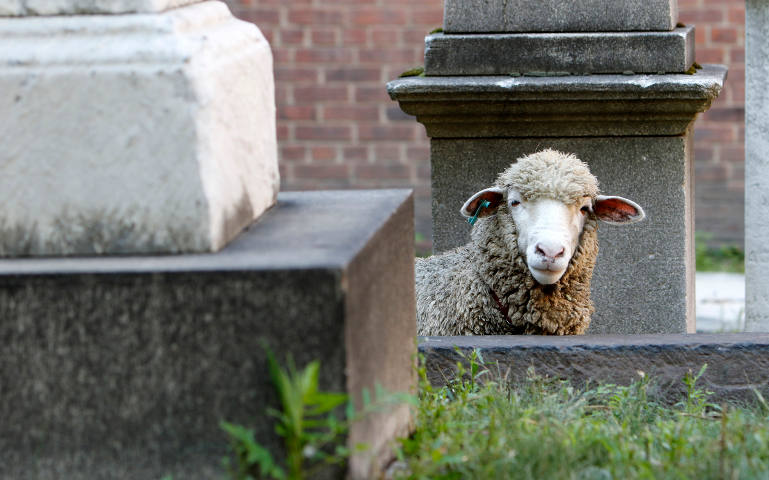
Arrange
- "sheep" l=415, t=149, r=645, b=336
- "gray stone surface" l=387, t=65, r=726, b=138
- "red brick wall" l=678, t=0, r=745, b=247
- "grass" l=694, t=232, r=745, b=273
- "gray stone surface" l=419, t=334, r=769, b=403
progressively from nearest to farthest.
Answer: "gray stone surface" l=419, t=334, r=769, b=403 → "sheep" l=415, t=149, r=645, b=336 → "gray stone surface" l=387, t=65, r=726, b=138 → "red brick wall" l=678, t=0, r=745, b=247 → "grass" l=694, t=232, r=745, b=273

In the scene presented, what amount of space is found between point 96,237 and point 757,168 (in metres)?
2.72

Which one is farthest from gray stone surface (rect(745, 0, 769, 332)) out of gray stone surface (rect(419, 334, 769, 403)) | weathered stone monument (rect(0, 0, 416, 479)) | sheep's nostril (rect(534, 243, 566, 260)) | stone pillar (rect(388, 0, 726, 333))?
weathered stone monument (rect(0, 0, 416, 479))

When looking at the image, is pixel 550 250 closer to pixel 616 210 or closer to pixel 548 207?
pixel 548 207

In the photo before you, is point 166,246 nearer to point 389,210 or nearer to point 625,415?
point 389,210

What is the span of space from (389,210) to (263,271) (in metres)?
0.61

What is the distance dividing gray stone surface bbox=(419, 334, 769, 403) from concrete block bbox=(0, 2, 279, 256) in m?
1.02

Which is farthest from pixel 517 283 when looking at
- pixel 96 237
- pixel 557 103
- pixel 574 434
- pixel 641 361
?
pixel 96 237

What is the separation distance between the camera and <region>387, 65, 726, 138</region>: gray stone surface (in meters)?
3.59

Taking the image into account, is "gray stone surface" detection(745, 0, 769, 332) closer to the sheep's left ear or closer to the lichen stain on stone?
the sheep's left ear

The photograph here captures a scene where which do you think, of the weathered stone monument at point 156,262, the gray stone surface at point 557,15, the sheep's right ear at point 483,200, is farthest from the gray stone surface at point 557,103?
the weathered stone monument at point 156,262

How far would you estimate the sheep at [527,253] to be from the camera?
3.19 metres

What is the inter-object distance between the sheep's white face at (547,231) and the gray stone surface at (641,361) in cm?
26

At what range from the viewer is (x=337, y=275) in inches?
71.5

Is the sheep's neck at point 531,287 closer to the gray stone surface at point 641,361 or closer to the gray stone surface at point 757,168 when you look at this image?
the gray stone surface at point 641,361
